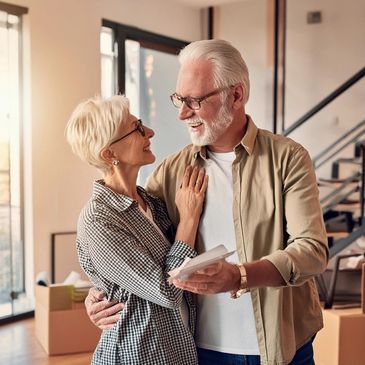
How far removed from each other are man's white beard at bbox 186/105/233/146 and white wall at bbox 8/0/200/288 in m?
3.59

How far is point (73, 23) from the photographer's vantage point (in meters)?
5.20

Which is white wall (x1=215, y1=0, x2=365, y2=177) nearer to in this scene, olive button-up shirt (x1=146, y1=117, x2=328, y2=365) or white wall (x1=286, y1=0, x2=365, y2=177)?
white wall (x1=286, y1=0, x2=365, y2=177)

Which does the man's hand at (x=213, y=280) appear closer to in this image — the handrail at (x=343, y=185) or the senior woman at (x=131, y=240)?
the senior woman at (x=131, y=240)

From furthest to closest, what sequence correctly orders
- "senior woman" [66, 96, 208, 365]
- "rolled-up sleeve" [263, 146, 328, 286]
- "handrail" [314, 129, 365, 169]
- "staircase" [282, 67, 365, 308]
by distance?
"handrail" [314, 129, 365, 169], "staircase" [282, 67, 365, 308], "senior woman" [66, 96, 208, 365], "rolled-up sleeve" [263, 146, 328, 286]

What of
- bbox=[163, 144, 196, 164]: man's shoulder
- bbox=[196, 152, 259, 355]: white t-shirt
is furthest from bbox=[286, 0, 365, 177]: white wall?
bbox=[196, 152, 259, 355]: white t-shirt

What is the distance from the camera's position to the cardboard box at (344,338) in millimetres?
3424

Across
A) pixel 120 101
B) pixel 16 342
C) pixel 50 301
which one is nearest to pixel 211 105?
pixel 120 101

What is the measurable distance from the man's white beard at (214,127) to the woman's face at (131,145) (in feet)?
0.53

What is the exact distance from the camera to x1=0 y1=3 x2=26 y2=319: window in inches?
190

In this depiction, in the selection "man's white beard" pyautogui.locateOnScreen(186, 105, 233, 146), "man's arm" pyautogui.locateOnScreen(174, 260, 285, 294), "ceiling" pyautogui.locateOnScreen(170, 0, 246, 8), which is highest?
"ceiling" pyautogui.locateOnScreen(170, 0, 246, 8)

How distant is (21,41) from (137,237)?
152 inches

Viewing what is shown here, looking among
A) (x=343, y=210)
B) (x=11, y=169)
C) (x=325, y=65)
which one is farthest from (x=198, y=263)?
(x=325, y=65)

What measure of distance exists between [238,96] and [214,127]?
0.35 ft

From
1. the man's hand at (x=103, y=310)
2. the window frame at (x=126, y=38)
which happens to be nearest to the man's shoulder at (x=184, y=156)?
the man's hand at (x=103, y=310)
